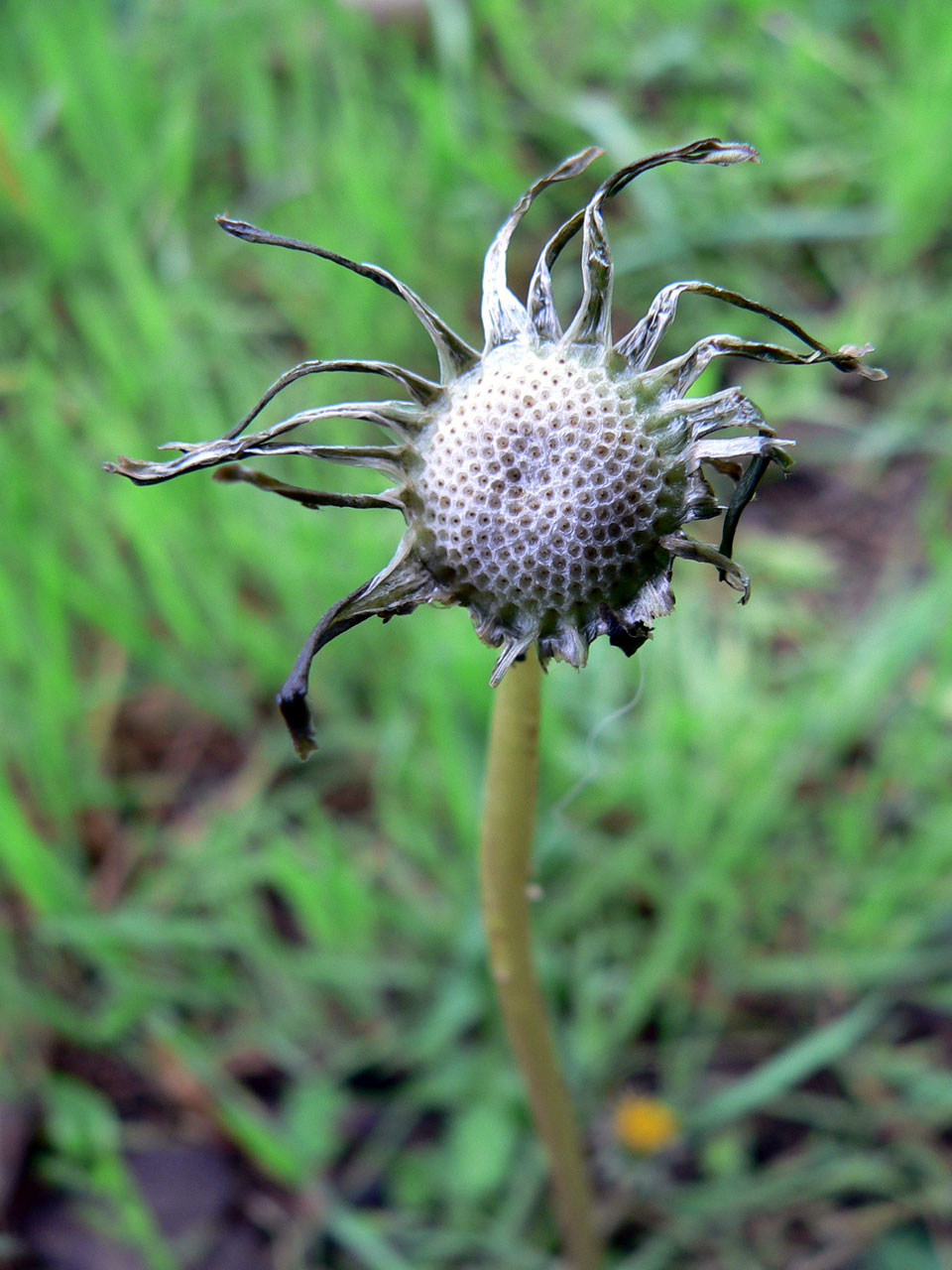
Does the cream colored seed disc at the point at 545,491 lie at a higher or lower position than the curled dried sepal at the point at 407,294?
lower

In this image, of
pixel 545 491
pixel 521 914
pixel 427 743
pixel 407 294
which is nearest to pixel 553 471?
pixel 545 491

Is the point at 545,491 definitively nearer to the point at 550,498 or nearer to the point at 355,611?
the point at 550,498

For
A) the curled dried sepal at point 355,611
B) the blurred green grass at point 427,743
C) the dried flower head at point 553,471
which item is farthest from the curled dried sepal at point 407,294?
the blurred green grass at point 427,743

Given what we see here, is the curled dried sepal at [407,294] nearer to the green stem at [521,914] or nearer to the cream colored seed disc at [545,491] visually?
the cream colored seed disc at [545,491]

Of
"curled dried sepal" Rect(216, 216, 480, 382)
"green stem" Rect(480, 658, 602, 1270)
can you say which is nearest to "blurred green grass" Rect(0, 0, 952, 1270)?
"green stem" Rect(480, 658, 602, 1270)

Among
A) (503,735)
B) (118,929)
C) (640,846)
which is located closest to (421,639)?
(640,846)

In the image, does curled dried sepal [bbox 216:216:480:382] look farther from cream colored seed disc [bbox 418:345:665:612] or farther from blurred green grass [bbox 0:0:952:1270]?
blurred green grass [bbox 0:0:952:1270]
